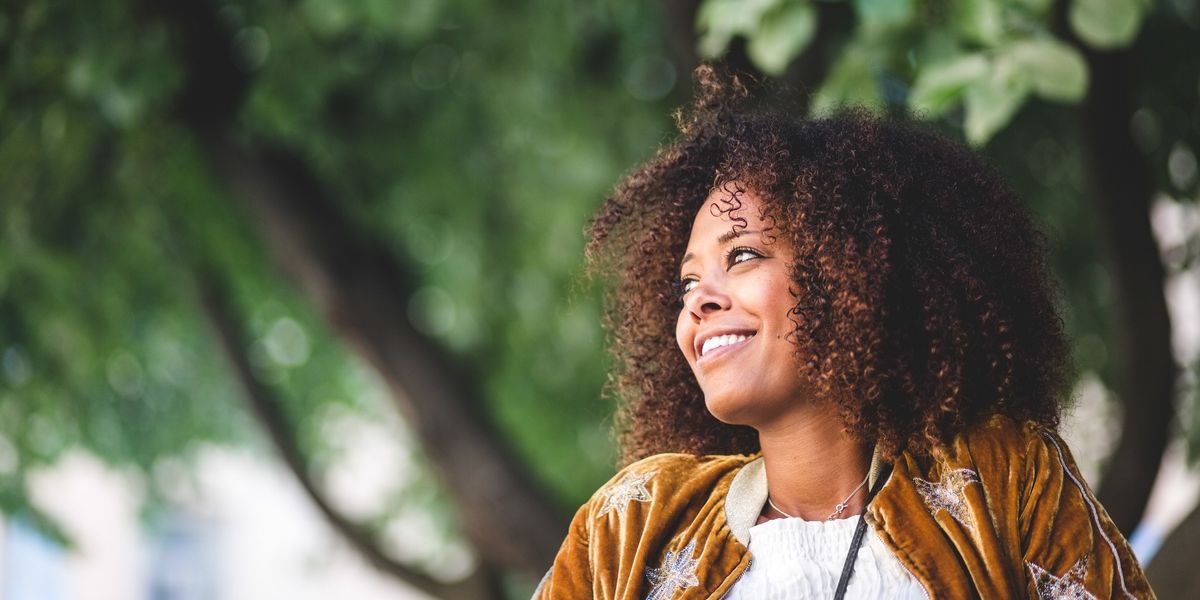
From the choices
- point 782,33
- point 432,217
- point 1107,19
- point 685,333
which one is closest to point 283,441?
point 432,217

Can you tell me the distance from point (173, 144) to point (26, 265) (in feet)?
2.48

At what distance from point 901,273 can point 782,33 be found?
99 centimetres

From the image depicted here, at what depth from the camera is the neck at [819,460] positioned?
2.01m

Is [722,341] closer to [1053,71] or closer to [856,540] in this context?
[856,540]

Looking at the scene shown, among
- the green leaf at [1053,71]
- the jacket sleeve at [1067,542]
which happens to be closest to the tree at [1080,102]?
the green leaf at [1053,71]

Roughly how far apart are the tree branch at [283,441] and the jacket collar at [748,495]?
4.83 metres

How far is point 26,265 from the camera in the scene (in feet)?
19.6

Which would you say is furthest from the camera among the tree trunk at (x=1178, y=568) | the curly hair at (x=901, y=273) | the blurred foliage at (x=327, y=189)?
the blurred foliage at (x=327, y=189)

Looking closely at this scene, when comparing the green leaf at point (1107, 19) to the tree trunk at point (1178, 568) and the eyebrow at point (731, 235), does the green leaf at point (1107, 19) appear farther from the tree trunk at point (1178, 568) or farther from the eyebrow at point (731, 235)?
the tree trunk at point (1178, 568)

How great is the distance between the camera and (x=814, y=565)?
193 cm

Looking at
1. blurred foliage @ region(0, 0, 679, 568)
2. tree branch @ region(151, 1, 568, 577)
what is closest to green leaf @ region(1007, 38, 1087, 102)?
blurred foliage @ region(0, 0, 679, 568)

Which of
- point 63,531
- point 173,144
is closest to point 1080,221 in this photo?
point 173,144

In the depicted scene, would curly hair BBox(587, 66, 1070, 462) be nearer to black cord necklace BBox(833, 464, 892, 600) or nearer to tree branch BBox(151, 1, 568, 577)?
black cord necklace BBox(833, 464, 892, 600)

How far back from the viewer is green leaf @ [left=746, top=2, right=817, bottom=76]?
9.40 ft
